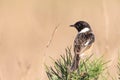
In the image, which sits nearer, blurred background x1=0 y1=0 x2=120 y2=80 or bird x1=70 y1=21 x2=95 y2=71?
bird x1=70 y1=21 x2=95 y2=71

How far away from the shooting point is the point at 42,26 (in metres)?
8.39

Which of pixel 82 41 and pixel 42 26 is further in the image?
pixel 42 26

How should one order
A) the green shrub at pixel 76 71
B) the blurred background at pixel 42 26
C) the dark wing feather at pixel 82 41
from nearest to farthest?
the green shrub at pixel 76 71 → the dark wing feather at pixel 82 41 → the blurred background at pixel 42 26

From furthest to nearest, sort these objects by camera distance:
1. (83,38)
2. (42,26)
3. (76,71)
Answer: (42,26) < (83,38) < (76,71)

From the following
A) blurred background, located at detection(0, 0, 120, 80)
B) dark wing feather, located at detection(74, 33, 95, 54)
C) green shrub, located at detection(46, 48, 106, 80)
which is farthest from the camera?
blurred background, located at detection(0, 0, 120, 80)

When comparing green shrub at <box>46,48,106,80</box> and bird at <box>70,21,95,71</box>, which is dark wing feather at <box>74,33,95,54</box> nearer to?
bird at <box>70,21,95,71</box>

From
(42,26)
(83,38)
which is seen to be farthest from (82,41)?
(42,26)

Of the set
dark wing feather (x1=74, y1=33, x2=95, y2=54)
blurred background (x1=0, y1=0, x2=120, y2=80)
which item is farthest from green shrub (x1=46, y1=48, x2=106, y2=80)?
blurred background (x1=0, y1=0, x2=120, y2=80)

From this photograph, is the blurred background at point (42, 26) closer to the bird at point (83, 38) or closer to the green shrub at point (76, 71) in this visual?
the bird at point (83, 38)

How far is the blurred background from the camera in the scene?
Answer: 7.10 m

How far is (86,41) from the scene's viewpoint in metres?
4.23

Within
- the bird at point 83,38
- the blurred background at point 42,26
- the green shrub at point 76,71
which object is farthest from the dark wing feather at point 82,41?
the blurred background at point 42,26

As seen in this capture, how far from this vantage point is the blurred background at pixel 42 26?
23.3 ft

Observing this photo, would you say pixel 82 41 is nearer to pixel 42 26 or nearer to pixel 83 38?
pixel 83 38
